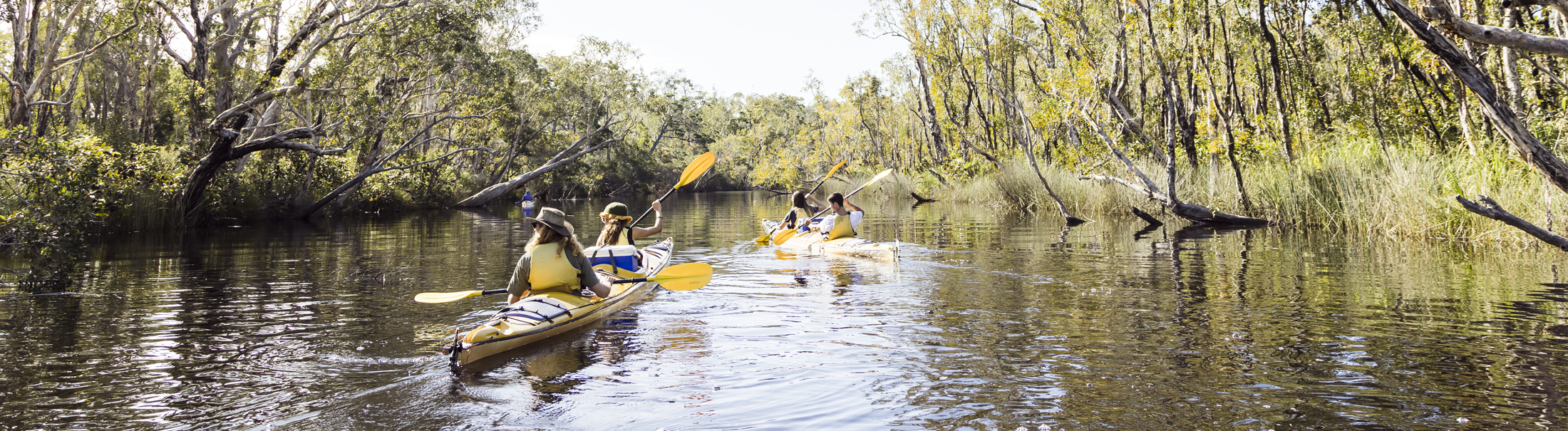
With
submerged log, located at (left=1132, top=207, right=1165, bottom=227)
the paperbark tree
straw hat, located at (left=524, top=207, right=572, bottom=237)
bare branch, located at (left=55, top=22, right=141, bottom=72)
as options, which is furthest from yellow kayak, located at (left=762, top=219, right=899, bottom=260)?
bare branch, located at (left=55, top=22, right=141, bottom=72)

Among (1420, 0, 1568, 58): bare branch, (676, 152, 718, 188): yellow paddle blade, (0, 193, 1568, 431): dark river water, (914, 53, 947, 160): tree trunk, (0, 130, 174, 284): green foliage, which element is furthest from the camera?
(914, 53, 947, 160): tree trunk

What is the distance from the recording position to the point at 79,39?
91.0 feet

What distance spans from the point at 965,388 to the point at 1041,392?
1.38ft

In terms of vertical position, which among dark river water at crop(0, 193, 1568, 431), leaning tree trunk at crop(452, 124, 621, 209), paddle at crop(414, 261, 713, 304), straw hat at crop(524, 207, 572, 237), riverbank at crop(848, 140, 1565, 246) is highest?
leaning tree trunk at crop(452, 124, 621, 209)

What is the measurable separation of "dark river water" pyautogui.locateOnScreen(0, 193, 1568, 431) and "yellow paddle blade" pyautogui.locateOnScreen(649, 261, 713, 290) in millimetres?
302

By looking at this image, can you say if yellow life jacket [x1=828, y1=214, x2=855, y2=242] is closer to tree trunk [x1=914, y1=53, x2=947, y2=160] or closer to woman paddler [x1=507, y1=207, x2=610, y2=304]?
woman paddler [x1=507, y1=207, x2=610, y2=304]

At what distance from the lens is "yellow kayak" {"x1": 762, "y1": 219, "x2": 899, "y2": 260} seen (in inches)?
488

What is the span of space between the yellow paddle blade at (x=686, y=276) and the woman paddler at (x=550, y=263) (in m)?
0.77

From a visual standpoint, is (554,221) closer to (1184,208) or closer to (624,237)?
(624,237)

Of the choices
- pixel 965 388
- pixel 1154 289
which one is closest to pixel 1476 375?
pixel 965 388

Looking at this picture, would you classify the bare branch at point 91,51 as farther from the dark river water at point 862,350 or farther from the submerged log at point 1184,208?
the submerged log at point 1184,208

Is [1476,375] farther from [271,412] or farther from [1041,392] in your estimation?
[271,412]

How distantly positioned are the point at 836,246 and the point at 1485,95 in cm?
821

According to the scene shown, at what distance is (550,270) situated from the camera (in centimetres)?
701
